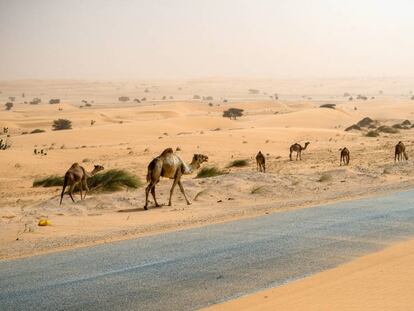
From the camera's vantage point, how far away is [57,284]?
30.2ft

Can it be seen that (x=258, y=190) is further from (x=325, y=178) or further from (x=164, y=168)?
(x=164, y=168)

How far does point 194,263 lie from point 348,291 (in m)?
Answer: 2.66

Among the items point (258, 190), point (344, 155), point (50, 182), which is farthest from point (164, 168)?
point (344, 155)

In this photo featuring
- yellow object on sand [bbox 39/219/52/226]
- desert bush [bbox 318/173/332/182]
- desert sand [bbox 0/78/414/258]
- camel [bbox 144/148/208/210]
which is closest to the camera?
yellow object on sand [bbox 39/219/52/226]

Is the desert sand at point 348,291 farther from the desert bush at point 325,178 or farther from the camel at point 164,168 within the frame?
the desert bush at point 325,178

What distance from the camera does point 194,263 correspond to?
1043cm

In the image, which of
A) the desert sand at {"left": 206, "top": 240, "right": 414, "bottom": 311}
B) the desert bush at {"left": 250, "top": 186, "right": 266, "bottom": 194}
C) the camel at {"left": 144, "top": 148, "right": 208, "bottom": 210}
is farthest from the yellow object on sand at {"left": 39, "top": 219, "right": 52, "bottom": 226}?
the desert bush at {"left": 250, "top": 186, "right": 266, "bottom": 194}

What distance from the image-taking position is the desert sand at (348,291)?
788cm

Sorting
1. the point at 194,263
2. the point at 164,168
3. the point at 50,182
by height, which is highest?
the point at 164,168

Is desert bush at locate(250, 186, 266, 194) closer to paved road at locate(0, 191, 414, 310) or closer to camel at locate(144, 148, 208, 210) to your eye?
camel at locate(144, 148, 208, 210)

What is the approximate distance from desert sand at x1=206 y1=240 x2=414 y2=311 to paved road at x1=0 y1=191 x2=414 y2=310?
32 cm

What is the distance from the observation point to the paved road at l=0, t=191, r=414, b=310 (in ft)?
27.8

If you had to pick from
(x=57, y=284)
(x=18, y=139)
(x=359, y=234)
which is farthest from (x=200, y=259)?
(x=18, y=139)

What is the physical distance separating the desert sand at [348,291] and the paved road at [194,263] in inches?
12.7
